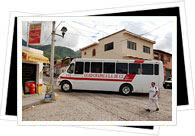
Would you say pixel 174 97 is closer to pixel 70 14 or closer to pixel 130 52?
pixel 130 52

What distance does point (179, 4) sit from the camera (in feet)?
6.97

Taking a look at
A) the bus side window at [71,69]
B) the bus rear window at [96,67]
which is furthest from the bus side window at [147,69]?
the bus side window at [71,69]

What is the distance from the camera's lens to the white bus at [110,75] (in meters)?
4.10

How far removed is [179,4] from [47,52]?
350 centimetres

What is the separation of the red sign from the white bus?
8.66ft

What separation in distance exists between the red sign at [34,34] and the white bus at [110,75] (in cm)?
264

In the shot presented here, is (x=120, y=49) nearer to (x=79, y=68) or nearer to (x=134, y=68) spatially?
(x=134, y=68)

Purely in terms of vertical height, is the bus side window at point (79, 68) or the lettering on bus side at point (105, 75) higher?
the bus side window at point (79, 68)

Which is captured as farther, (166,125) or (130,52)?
(130,52)

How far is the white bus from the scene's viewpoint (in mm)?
4098

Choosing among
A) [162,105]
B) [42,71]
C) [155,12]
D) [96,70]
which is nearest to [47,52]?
[42,71]

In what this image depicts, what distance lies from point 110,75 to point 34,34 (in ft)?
10.4

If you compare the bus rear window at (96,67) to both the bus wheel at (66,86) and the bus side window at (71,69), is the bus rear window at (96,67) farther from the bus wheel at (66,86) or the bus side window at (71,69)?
the bus wheel at (66,86)

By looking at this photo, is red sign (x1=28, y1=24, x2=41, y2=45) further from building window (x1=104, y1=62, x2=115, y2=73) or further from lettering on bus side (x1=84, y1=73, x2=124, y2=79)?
building window (x1=104, y1=62, x2=115, y2=73)
